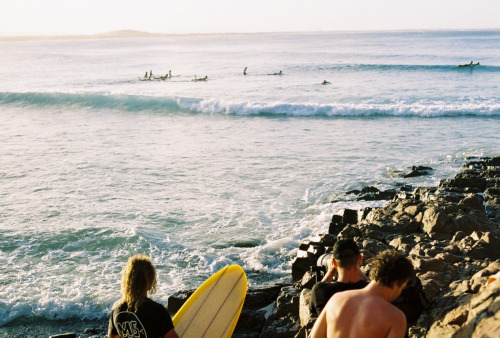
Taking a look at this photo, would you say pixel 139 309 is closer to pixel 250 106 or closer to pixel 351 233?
pixel 351 233

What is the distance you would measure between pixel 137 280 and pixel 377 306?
1.79 metres

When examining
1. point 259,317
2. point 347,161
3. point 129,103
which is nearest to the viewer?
point 259,317

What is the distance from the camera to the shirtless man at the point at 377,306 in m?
3.78

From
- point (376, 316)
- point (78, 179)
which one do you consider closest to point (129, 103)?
point (78, 179)

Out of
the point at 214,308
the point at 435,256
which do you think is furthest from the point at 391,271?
the point at 435,256

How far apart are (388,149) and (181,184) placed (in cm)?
820

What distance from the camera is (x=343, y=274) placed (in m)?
4.57

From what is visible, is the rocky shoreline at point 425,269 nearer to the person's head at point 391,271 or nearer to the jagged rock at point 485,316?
the jagged rock at point 485,316

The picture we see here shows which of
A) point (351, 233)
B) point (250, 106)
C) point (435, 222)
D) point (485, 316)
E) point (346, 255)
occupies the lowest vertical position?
point (250, 106)

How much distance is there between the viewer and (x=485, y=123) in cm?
2519

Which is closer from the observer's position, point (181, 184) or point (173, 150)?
point (181, 184)

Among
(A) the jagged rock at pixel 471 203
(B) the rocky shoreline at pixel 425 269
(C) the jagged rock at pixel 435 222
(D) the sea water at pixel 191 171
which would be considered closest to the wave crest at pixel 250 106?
(D) the sea water at pixel 191 171

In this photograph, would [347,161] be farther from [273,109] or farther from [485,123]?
[273,109]

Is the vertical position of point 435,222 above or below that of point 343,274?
below
